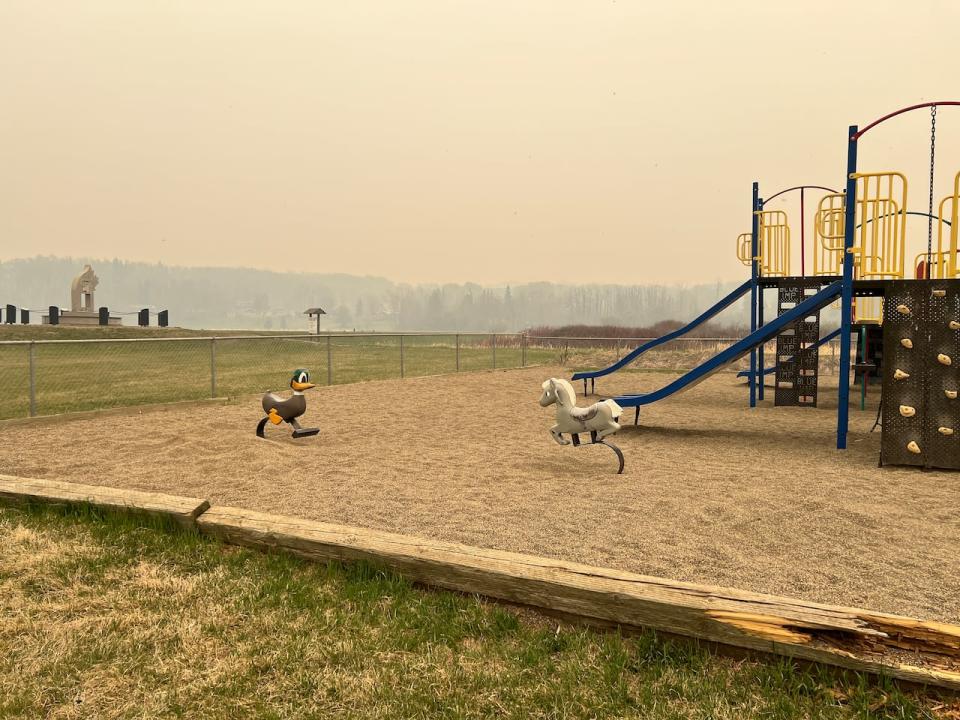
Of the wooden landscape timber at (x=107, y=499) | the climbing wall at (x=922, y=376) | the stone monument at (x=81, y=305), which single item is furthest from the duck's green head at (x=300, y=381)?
the stone monument at (x=81, y=305)

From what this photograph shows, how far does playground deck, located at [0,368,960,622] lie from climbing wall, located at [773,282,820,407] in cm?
165

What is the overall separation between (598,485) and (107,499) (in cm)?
424

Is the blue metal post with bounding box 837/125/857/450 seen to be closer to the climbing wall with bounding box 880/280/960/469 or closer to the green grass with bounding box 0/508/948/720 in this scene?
the climbing wall with bounding box 880/280/960/469

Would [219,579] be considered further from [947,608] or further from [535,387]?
[535,387]

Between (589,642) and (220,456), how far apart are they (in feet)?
18.6

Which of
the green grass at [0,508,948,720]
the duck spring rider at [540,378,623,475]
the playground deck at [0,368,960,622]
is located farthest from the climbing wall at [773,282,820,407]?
the green grass at [0,508,948,720]

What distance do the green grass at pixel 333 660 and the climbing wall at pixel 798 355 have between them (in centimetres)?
1119

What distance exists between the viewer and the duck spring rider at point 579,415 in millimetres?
6855

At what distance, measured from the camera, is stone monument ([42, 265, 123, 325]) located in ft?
140

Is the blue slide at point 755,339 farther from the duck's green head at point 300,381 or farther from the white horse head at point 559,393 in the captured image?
the duck's green head at point 300,381

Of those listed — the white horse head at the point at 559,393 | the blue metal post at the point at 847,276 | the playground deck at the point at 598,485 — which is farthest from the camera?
the blue metal post at the point at 847,276

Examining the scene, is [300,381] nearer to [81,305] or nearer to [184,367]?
[184,367]

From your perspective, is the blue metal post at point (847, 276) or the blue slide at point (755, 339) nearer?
the blue metal post at point (847, 276)

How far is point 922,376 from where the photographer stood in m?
6.98
